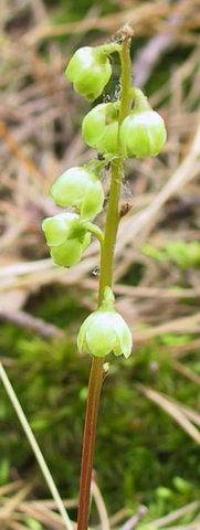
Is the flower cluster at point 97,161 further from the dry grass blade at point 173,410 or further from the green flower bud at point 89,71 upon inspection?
the dry grass blade at point 173,410

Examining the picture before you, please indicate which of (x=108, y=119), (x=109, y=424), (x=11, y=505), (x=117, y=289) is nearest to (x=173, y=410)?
(x=109, y=424)

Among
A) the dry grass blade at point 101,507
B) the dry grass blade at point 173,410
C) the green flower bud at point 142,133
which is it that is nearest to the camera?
the green flower bud at point 142,133

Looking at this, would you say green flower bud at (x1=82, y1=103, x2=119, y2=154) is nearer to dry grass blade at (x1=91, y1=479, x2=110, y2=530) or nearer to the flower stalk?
the flower stalk

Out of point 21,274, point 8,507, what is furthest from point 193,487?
point 21,274

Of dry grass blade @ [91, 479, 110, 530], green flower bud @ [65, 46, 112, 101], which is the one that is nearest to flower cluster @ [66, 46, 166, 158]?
green flower bud @ [65, 46, 112, 101]

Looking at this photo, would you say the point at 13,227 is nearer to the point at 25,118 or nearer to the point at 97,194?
the point at 25,118

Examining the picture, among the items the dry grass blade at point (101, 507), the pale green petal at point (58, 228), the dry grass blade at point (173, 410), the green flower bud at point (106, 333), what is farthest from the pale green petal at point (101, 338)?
the dry grass blade at point (173, 410)
